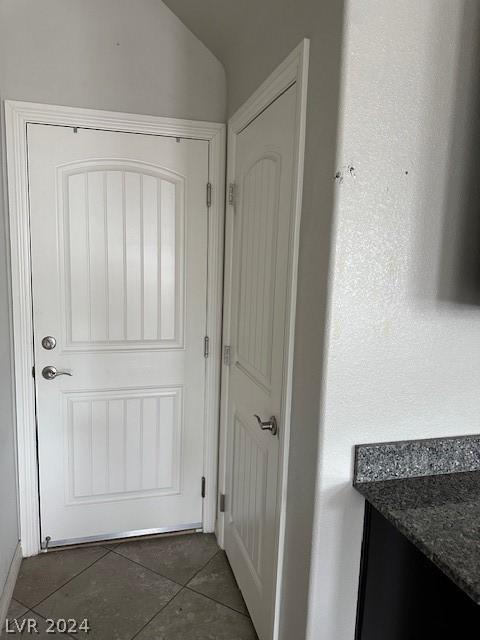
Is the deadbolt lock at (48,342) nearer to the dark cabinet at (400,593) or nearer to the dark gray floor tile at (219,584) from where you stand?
the dark gray floor tile at (219,584)

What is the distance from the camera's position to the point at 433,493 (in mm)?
1118

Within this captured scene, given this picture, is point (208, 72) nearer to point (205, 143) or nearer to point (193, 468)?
point (205, 143)

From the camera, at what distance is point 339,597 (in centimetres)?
122

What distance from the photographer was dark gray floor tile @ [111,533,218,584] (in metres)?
2.02

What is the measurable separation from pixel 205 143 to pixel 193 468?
5.37ft

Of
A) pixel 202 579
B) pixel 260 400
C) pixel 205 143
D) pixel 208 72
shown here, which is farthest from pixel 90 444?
pixel 208 72

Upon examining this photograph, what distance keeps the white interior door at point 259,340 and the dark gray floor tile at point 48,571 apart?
707 mm

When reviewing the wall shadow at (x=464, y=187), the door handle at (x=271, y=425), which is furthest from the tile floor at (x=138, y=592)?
the wall shadow at (x=464, y=187)

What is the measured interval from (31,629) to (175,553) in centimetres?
67

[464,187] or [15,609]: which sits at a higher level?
[464,187]

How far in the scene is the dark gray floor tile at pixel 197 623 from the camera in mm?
1675

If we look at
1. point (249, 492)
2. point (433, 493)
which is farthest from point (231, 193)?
point (433, 493)

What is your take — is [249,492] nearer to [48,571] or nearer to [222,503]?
[222,503]

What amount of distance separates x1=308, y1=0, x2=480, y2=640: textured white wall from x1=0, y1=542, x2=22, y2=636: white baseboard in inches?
49.2
